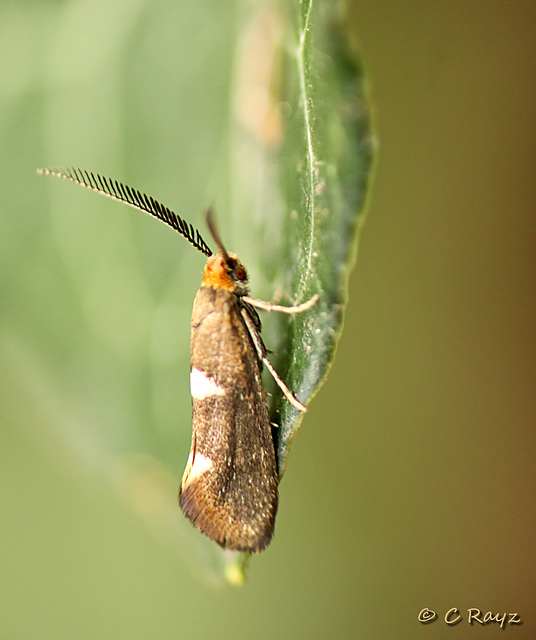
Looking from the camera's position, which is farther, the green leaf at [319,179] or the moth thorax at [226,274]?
the moth thorax at [226,274]

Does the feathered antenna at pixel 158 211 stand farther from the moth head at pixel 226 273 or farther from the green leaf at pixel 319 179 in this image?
the green leaf at pixel 319 179

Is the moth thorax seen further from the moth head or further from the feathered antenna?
the feathered antenna

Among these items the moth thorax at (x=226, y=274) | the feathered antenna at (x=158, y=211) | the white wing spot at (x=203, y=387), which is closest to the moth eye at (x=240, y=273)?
the moth thorax at (x=226, y=274)

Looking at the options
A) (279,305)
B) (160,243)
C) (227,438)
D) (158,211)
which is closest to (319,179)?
(279,305)

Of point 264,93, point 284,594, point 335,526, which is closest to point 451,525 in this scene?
point 335,526

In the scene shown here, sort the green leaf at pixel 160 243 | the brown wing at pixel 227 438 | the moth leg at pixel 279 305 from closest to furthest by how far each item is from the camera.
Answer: the moth leg at pixel 279 305 → the green leaf at pixel 160 243 → the brown wing at pixel 227 438

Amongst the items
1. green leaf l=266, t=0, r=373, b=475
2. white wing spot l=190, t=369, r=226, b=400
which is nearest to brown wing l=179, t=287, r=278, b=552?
white wing spot l=190, t=369, r=226, b=400

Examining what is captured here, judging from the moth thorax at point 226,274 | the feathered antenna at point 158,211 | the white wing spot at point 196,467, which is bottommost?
the white wing spot at point 196,467

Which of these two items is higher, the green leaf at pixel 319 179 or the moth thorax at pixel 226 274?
the moth thorax at pixel 226 274
